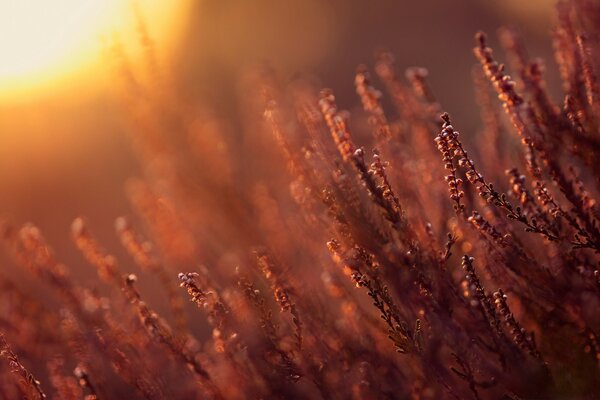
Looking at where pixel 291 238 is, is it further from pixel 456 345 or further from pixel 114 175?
pixel 114 175

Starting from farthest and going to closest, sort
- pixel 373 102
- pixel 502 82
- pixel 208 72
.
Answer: pixel 208 72, pixel 373 102, pixel 502 82

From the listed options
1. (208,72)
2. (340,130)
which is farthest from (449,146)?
(208,72)

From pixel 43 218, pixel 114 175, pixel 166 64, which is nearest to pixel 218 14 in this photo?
pixel 114 175

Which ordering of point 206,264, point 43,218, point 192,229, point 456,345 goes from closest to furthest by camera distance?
1. point 456,345
2. point 206,264
3. point 192,229
4. point 43,218

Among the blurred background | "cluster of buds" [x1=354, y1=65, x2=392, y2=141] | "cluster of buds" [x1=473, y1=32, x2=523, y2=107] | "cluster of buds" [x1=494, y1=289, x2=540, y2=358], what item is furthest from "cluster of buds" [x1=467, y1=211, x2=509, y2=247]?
the blurred background

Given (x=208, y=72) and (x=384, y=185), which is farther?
(x=208, y=72)

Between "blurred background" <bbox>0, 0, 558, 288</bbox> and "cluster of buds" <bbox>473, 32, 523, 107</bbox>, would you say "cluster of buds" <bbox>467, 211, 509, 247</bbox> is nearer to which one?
"cluster of buds" <bbox>473, 32, 523, 107</bbox>

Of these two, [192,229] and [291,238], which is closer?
[291,238]

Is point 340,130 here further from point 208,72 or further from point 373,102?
point 208,72
